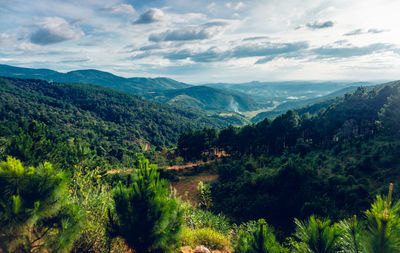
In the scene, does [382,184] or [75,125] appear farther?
[75,125]

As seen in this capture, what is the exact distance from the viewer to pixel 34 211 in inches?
181

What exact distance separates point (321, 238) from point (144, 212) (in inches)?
149

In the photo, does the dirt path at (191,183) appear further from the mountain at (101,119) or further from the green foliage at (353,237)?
the mountain at (101,119)

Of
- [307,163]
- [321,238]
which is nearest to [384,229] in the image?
[321,238]

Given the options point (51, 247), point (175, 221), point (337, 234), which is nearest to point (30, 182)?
point (51, 247)

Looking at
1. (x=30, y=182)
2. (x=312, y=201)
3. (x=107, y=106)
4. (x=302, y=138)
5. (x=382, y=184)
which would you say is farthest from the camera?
(x=107, y=106)

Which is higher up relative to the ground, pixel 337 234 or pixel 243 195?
pixel 337 234

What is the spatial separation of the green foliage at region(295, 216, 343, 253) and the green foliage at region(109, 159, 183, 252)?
3065 mm

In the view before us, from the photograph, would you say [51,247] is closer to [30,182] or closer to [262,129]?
[30,182]

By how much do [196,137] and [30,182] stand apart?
149ft

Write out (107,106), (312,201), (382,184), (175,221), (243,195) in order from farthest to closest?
(107,106)
(243,195)
(382,184)
(312,201)
(175,221)

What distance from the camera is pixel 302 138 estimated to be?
158 ft

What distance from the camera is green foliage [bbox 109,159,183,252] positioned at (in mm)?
5059

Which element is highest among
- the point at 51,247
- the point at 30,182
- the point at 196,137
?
the point at 30,182
